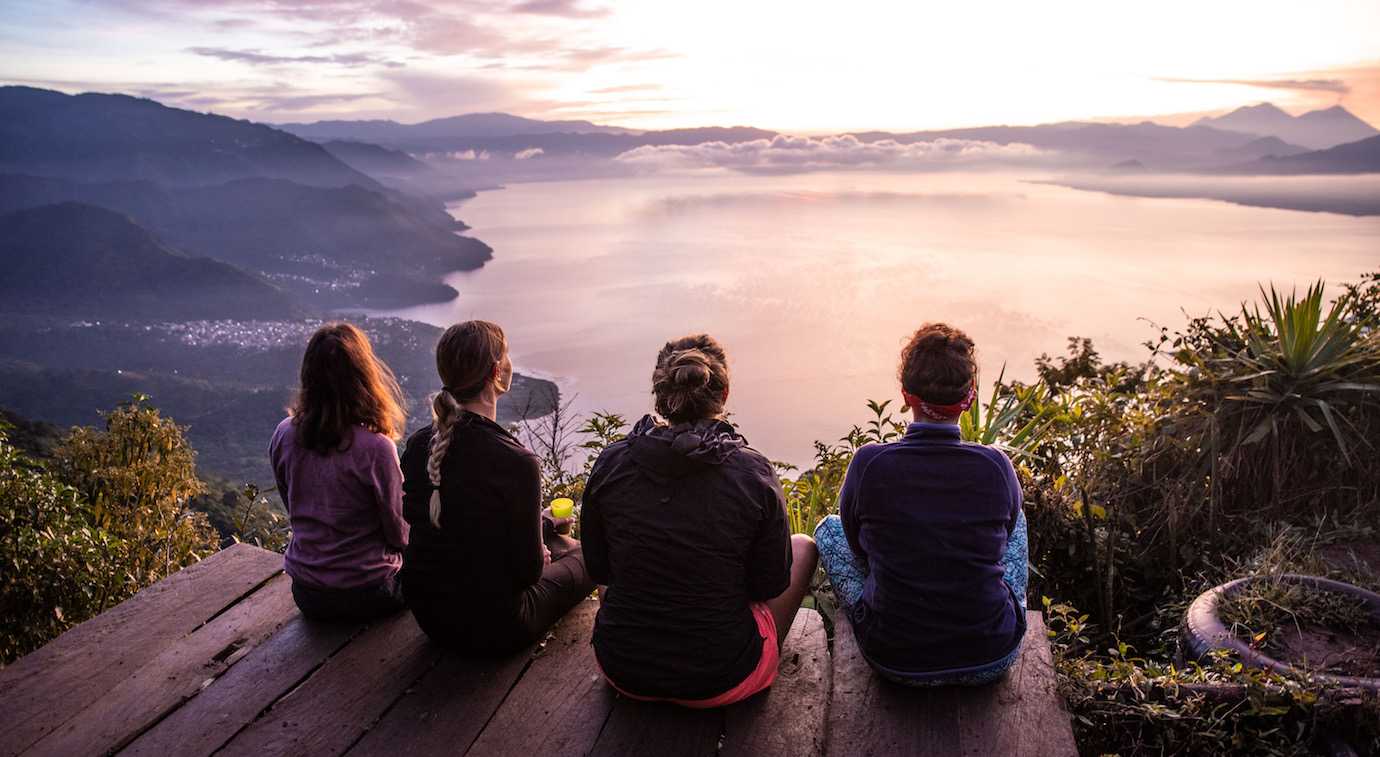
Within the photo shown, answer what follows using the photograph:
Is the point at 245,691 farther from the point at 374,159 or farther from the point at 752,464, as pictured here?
the point at 374,159

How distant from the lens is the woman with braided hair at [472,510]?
2381 mm

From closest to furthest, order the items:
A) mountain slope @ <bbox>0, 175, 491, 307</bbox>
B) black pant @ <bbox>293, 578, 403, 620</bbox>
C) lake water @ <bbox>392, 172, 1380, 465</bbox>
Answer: black pant @ <bbox>293, 578, 403, 620</bbox> → lake water @ <bbox>392, 172, 1380, 465</bbox> → mountain slope @ <bbox>0, 175, 491, 307</bbox>

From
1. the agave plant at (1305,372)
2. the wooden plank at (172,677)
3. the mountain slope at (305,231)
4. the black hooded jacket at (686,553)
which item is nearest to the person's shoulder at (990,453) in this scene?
the black hooded jacket at (686,553)

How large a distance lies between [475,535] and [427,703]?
0.52 m

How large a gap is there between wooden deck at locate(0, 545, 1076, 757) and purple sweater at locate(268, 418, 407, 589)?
0.72ft

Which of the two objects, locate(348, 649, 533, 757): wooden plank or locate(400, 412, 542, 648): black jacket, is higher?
locate(400, 412, 542, 648): black jacket

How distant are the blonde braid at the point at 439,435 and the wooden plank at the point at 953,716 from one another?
51.1 inches

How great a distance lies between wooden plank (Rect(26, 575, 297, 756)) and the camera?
2.32 m

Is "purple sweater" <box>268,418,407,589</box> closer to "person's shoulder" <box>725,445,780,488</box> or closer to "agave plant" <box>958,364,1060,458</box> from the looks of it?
"person's shoulder" <box>725,445,780,488</box>

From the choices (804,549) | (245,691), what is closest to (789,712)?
(804,549)

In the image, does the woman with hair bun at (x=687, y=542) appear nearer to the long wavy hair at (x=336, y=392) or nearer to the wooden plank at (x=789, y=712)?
the wooden plank at (x=789, y=712)

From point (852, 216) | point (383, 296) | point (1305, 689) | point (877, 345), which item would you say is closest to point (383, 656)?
point (1305, 689)

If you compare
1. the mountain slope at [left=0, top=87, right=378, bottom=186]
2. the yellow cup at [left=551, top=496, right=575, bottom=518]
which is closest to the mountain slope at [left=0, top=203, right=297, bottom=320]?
the mountain slope at [left=0, top=87, right=378, bottom=186]

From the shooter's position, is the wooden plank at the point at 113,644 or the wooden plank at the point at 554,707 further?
the wooden plank at the point at 113,644
